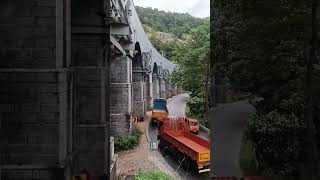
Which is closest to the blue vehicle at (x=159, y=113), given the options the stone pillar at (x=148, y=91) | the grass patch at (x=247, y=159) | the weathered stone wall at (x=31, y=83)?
the stone pillar at (x=148, y=91)

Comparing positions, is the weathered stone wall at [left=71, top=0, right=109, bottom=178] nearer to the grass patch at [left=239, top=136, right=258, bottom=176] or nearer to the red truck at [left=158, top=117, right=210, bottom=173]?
the red truck at [left=158, top=117, right=210, bottom=173]

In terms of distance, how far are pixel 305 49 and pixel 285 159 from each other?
2.73m

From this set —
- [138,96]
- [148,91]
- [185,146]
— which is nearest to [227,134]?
[185,146]

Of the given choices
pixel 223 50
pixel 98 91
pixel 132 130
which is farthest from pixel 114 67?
pixel 223 50

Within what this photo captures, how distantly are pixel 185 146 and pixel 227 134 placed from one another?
11.5 meters

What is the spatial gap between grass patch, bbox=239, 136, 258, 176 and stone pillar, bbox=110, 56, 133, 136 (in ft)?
74.8

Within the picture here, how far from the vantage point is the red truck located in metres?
20.8

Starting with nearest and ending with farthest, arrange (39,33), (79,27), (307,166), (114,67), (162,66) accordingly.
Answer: (39,33), (307,166), (79,27), (114,67), (162,66)

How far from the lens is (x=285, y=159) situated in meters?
11.2

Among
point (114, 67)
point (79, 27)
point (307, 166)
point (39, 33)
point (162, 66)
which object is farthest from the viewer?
point (162, 66)

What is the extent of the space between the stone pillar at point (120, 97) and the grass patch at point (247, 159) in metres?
22.8

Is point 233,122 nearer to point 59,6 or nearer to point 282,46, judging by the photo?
point 282,46

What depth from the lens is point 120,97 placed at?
115 feet

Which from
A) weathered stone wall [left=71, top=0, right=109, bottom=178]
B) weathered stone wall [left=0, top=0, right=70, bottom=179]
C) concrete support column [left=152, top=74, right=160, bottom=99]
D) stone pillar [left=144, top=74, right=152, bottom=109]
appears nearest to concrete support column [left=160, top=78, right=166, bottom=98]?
concrete support column [left=152, top=74, right=160, bottom=99]
